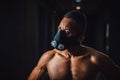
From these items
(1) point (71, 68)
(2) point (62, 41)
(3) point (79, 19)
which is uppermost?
(3) point (79, 19)

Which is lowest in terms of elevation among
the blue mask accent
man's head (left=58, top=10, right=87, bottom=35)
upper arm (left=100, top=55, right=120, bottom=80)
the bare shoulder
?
upper arm (left=100, top=55, right=120, bottom=80)

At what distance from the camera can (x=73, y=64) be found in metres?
1.63

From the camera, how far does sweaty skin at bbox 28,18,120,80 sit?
154 centimetres

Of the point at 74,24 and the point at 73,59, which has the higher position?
the point at 74,24

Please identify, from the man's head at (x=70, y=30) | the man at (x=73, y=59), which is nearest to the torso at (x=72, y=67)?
the man at (x=73, y=59)

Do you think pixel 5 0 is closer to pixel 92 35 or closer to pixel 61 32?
pixel 61 32

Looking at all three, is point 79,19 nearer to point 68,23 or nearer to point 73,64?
point 68,23

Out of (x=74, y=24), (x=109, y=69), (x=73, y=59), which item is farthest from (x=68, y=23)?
(x=109, y=69)

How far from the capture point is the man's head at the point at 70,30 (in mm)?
1540

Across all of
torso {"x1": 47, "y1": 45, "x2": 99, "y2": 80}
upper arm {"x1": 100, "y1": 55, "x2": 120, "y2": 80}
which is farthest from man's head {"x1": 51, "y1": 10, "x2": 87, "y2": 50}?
upper arm {"x1": 100, "y1": 55, "x2": 120, "y2": 80}

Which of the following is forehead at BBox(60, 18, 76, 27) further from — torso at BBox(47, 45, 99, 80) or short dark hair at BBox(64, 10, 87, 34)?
torso at BBox(47, 45, 99, 80)

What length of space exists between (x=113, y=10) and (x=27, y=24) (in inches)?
112

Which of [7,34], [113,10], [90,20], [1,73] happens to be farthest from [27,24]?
[90,20]

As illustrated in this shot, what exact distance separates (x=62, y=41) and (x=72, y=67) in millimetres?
179
